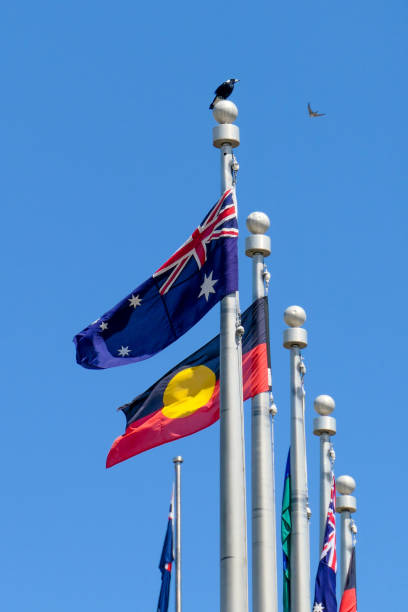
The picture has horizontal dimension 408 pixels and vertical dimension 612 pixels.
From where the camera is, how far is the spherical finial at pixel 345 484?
30.0 m

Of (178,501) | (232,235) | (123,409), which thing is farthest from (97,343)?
(178,501)

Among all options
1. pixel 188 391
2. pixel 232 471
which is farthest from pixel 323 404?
pixel 232 471

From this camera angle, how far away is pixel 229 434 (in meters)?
15.9

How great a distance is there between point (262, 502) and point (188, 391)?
215cm

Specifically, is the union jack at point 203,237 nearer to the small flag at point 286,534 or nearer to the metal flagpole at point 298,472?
the metal flagpole at point 298,472

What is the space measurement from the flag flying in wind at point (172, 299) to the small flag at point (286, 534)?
5.76 meters

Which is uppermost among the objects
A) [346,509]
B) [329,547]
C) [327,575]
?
[346,509]

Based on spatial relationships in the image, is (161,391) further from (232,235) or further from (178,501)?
(178,501)

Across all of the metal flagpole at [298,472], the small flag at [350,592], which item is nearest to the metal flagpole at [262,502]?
the metal flagpole at [298,472]

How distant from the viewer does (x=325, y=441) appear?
27.2m

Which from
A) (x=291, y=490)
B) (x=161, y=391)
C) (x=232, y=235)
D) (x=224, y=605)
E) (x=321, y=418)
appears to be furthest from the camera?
(x=321, y=418)

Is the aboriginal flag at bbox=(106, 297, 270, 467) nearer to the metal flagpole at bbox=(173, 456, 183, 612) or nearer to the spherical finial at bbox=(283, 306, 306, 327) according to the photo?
the spherical finial at bbox=(283, 306, 306, 327)

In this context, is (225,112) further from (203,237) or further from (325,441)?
(325,441)

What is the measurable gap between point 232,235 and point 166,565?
49.2ft
